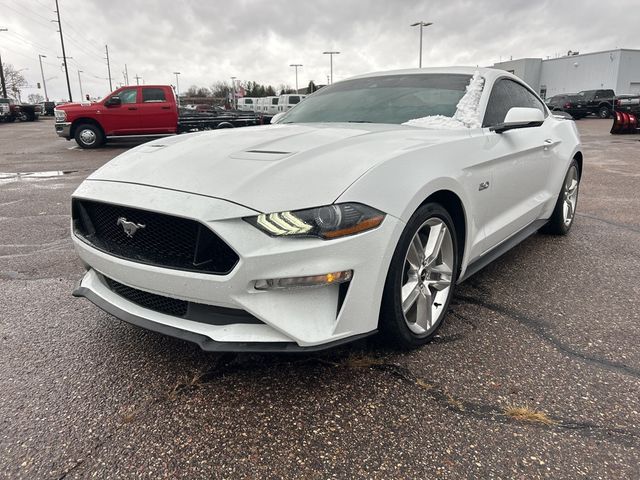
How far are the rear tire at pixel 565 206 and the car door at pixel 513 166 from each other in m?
0.50

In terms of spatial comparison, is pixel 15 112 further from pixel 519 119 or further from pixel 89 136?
pixel 519 119

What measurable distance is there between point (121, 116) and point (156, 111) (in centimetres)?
A: 103

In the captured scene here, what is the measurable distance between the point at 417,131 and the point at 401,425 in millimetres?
1624

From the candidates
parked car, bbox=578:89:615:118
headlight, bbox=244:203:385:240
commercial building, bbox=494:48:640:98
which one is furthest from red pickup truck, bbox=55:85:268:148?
commercial building, bbox=494:48:640:98

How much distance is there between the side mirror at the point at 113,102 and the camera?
13.9 m

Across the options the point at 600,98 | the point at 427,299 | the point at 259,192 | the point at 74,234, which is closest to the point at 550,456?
the point at 427,299

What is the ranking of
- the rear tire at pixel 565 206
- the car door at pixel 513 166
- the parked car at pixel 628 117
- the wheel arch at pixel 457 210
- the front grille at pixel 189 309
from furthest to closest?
1. the parked car at pixel 628 117
2. the rear tire at pixel 565 206
3. the car door at pixel 513 166
4. the wheel arch at pixel 457 210
5. the front grille at pixel 189 309

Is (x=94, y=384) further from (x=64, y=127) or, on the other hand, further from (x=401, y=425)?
(x=64, y=127)

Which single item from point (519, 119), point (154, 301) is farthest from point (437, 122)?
point (154, 301)

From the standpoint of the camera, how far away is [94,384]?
7.23 feet

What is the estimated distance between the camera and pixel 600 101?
30156mm

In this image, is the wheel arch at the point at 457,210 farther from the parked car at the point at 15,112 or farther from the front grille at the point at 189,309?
the parked car at the point at 15,112

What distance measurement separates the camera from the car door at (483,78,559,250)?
304 cm

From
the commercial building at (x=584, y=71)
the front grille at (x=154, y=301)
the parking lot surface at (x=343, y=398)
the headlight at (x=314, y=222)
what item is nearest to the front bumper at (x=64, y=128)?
the parking lot surface at (x=343, y=398)
